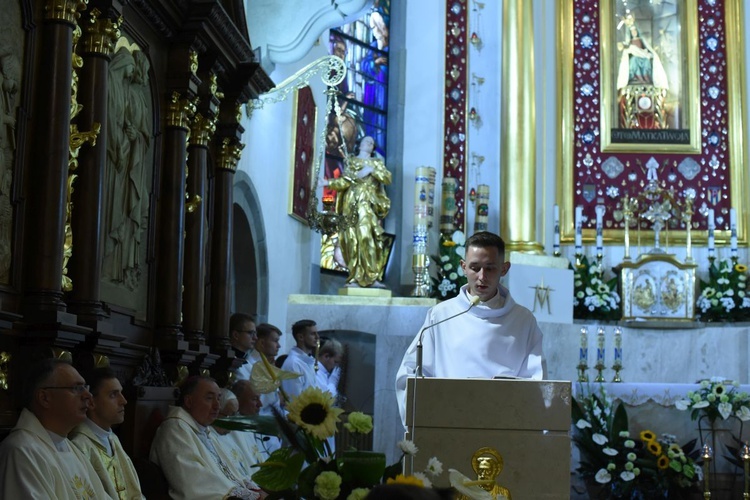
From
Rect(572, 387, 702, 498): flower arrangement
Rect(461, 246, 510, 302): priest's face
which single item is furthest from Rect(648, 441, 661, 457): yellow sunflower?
Rect(461, 246, 510, 302): priest's face

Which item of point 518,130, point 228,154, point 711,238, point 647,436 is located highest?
point 518,130

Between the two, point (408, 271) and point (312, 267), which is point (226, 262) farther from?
point (408, 271)

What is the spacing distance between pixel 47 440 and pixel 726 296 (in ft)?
34.9

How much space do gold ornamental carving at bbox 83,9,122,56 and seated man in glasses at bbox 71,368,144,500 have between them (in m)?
1.54

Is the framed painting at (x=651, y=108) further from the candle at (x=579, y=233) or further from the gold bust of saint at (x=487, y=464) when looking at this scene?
the gold bust of saint at (x=487, y=464)

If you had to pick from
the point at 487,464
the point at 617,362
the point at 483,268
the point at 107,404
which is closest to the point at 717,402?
the point at 617,362

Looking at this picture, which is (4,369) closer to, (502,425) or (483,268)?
(483,268)

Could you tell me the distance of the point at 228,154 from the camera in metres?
7.62

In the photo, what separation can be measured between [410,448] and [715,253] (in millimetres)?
12210

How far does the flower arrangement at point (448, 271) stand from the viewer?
1255 cm

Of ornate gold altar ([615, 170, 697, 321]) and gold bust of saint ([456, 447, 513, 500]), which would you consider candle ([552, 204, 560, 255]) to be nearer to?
ornate gold altar ([615, 170, 697, 321])

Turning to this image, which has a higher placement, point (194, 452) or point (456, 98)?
point (456, 98)

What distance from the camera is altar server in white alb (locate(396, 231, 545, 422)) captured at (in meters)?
4.17

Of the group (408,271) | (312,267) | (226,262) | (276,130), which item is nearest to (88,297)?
(226,262)
